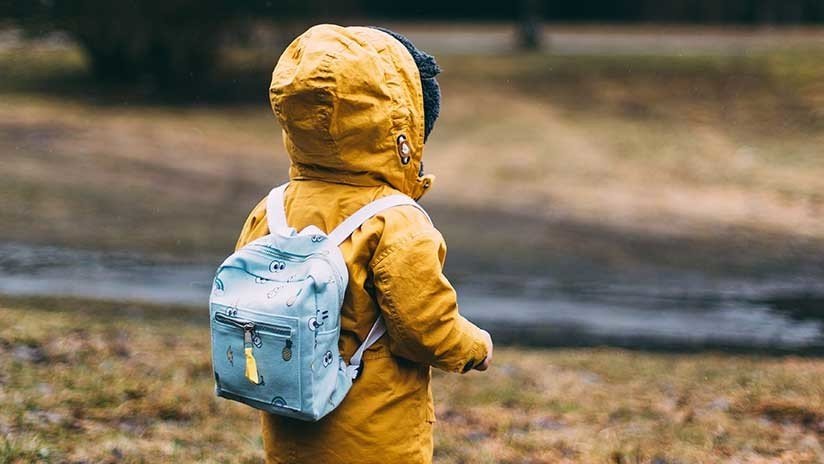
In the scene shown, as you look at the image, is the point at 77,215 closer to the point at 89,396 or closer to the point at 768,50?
the point at 89,396

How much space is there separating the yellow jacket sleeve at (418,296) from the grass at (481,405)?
6.72 feet

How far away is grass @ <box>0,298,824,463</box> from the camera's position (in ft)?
14.5

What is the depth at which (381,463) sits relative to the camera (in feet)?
8.21

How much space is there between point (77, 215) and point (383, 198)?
953 cm

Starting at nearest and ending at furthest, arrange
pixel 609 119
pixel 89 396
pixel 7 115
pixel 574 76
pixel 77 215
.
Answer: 1. pixel 89 396
2. pixel 77 215
3. pixel 7 115
4. pixel 609 119
5. pixel 574 76

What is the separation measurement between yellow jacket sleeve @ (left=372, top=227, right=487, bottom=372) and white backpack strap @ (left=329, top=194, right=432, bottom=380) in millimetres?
57

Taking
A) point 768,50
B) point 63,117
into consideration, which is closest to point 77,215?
point 63,117

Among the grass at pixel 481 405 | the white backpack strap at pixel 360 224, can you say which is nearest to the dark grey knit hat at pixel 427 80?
the white backpack strap at pixel 360 224

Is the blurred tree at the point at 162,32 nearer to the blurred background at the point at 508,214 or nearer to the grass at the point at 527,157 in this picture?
the blurred background at the point at 508,214

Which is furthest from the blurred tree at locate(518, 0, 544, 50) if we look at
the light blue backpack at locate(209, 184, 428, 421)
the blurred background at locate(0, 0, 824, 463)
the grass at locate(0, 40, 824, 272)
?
the light blue backpack at locate(209, 184, 428, 421)

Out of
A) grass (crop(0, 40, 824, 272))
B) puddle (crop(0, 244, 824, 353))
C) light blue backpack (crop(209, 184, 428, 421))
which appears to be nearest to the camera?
light blue backpack (crop(209, 184, 428, 421))

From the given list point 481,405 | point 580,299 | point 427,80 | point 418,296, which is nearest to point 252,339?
point 418,296

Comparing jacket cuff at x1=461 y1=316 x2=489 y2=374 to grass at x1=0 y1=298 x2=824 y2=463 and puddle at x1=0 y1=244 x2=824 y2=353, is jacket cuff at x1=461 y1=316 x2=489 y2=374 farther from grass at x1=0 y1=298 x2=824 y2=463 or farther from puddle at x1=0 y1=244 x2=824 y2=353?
puddle at x1=0 y1=244 x2=824 y2=353

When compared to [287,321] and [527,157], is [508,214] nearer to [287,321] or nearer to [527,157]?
[527,157]
